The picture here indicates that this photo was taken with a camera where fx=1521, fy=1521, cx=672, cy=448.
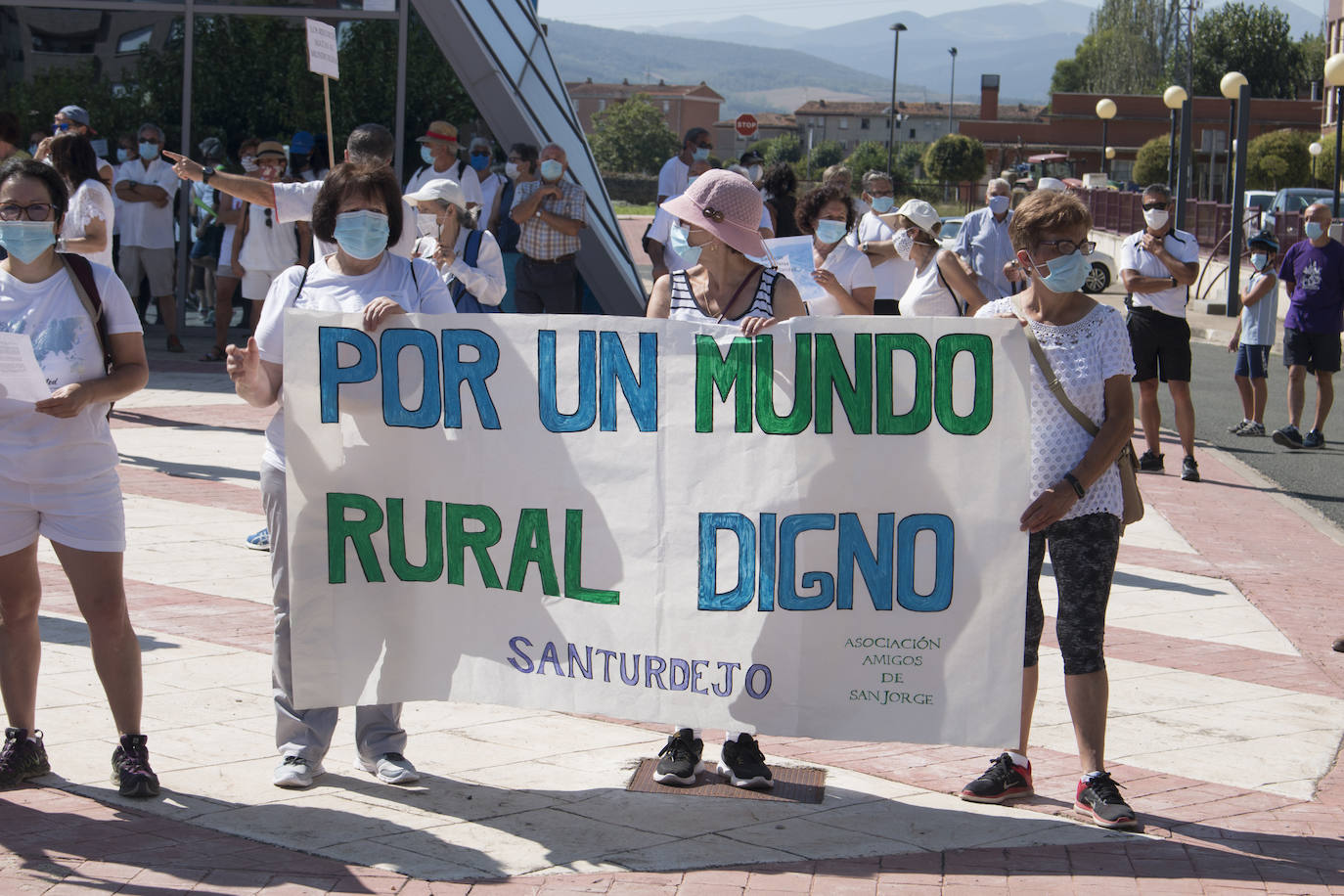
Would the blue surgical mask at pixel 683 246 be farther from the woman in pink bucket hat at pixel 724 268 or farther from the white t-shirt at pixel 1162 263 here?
the white t-shirt at pixel 1162 263

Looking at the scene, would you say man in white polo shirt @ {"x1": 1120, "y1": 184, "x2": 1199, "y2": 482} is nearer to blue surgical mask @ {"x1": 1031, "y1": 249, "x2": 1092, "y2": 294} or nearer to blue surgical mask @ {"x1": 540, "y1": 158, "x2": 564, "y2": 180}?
blue surgical mask @ {"x1": 540, "y1": 158, "x2": 564, "y2": 180}

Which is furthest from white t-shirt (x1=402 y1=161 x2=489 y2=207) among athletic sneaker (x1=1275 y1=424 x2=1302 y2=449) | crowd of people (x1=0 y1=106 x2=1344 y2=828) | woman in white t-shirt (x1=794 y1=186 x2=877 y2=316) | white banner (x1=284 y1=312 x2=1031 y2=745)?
white banner (x1=284 y1=312 x2=1031 y2=745)

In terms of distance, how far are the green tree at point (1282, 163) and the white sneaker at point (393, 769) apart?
175 ft

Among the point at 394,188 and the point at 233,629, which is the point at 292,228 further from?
the point at 394,188

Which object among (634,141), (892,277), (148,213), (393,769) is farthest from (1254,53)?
(393,769)

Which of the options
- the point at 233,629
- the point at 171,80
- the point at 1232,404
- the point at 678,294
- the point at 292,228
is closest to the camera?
the point at 678,294

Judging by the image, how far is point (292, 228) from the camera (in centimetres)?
1343

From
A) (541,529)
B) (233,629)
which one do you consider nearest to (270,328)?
(541,529)

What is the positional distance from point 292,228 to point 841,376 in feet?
32.5

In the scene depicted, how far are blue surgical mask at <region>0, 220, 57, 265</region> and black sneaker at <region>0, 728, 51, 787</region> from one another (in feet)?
4.73

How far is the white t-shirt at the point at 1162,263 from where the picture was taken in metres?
10.7

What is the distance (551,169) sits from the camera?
12.2 metres


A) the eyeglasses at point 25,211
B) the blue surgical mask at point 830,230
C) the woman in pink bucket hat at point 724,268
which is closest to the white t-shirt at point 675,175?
the blue surgical mask at point 830,230

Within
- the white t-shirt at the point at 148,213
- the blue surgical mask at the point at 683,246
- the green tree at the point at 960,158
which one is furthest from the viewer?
the green tree at the point at 960,158
